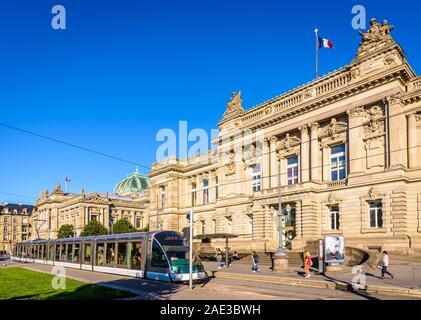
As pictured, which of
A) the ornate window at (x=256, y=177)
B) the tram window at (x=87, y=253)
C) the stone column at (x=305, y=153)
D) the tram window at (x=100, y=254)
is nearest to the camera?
the tram window at (x=100, y=254)

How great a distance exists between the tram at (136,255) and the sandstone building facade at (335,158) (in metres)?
15.4

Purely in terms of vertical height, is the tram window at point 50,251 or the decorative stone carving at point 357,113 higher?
the decorative stone carving at point 357,113

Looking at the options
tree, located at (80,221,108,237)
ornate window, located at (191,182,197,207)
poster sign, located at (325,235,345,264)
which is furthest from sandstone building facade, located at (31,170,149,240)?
poster sign, located at (325,235,345,264)

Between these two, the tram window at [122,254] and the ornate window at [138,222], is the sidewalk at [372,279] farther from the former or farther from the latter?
the ornate window at [138,222]

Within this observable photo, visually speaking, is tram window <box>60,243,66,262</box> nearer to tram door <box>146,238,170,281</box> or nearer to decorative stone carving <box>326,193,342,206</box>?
tram door <box>146,238,170,281</box>

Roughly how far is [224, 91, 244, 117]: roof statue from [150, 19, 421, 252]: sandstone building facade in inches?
5.9

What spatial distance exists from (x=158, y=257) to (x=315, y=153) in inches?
1136

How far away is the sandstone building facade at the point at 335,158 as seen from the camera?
40513 millimetres

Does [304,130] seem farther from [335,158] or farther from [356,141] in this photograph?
[356,141]

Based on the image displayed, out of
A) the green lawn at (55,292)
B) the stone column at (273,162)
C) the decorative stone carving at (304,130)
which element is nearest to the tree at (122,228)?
the stone column at (273,162)

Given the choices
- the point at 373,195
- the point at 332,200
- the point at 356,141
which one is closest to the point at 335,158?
the point at 356,141

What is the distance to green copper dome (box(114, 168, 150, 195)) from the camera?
163375mm
